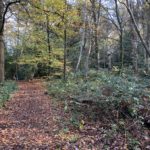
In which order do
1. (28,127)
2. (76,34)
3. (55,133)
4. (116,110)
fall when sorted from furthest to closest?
(76,34) < (116,110) < (28,127) < (55,133)

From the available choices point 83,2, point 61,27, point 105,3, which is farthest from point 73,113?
point 105,3

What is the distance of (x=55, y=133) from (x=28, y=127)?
3.22 feet

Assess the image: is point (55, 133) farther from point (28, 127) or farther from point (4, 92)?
point (4, 92)

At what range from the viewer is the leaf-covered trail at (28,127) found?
23.1 feet

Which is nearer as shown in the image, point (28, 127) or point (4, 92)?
point (28, 127)

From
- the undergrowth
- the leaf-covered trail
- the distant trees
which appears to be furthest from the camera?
the distant trees

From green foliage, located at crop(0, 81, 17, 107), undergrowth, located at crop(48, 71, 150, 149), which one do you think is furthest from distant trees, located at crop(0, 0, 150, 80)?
undergrowth, located at crop(48, 71, 150, 149)

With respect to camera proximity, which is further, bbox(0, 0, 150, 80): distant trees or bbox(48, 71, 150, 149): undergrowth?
bbox(0, 0, 150, 80): distant trees

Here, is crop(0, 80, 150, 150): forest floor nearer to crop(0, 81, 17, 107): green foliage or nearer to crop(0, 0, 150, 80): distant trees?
crop(0, 81, 17, 107): green foliage

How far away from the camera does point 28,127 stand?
8.54 m

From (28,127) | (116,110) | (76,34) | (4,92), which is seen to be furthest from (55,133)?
(76,34)

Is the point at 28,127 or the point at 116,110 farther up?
the point at 116,110

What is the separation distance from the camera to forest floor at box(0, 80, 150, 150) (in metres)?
7.06

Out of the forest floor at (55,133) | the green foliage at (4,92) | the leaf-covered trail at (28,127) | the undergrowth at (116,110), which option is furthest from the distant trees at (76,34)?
the forest floor at (55,133)
